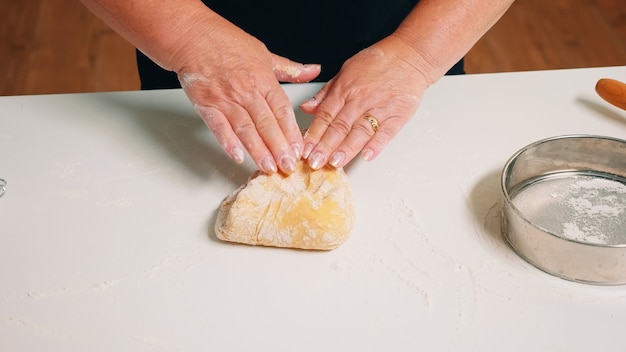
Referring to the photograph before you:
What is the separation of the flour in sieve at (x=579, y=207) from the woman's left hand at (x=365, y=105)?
205mm

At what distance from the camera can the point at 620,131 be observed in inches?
44.3

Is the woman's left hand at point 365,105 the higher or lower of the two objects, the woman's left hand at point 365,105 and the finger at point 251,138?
the higher

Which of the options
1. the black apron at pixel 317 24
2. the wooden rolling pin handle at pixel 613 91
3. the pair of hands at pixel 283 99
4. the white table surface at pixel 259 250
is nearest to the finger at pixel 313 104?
the pair of hands at pixel 283 99

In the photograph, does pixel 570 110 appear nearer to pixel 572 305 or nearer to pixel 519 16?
pixel 572 305

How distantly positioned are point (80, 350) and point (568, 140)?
67 centimetres

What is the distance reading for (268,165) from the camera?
0.99 m

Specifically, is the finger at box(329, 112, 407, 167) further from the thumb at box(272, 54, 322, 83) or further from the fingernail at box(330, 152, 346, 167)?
the thumb at box(272, 54, 322, 83)

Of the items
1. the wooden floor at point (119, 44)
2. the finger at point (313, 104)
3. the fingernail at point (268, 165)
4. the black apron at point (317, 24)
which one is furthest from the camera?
the wooden floor at point (119, 44)

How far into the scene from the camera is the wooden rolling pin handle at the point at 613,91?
1143 mm

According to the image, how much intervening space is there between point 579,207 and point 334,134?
1.08 feet

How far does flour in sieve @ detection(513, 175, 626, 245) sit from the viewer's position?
927mm

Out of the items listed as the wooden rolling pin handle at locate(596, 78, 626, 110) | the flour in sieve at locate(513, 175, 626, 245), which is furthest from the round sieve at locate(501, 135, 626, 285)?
the wooden rolling pin handle at locate(596, 78, 626, 110)

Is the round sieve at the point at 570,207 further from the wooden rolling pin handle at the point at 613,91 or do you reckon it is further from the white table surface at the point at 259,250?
the wooden rolling pin handle at the point at 613,91

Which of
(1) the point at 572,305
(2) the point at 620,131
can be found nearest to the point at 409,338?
(1) the point at 572,305
